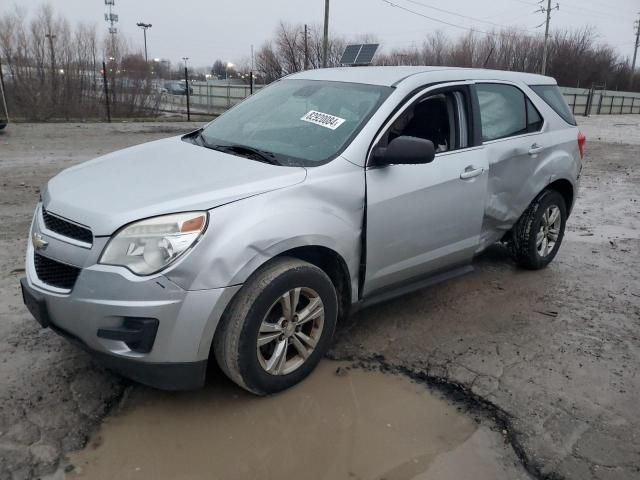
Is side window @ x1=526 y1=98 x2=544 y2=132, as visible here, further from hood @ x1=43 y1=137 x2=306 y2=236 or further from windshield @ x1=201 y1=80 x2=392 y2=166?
hood @ x1=43 y1=137 x2=306 y2=236

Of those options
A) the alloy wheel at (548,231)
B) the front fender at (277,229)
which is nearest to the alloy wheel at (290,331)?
the front fender at (277,229)

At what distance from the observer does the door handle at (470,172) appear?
370cm

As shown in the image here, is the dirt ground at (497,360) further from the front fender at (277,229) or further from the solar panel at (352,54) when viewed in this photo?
the solar panel at (352,54)

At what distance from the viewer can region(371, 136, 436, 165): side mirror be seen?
312cm

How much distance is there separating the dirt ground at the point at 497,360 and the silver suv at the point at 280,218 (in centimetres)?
39

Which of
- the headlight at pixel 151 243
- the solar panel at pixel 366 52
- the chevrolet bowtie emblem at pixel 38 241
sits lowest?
the chevrolet bowtie emblem at pixel 38 241

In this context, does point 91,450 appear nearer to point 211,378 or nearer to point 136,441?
point 136,441

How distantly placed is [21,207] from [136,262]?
4.68 meters

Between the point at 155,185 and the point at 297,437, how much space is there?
4.77 feet

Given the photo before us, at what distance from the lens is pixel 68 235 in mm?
2631

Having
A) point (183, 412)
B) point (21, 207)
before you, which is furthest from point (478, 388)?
point (21, 207)

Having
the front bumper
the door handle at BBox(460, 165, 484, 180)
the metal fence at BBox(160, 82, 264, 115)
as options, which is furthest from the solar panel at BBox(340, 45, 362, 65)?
the metal fence at BBox(160, 82, 264, 115)

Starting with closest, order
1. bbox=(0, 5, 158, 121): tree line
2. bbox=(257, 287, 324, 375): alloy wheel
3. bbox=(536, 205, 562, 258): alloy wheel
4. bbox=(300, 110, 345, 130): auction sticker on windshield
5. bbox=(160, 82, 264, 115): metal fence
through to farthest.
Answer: bbox=(257, 287, 324, 375): alloy wheel
bbox=(300, 110, 345, 130): auction sticker on windshield
bbox=(536, 205, 562, 258): alloy wheel
bbox=(0, 5, 158, 121): tree line
bbox=(160, 82, 264, 115): metal fence

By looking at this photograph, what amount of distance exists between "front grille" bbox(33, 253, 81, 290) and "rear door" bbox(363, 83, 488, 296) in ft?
5.23
